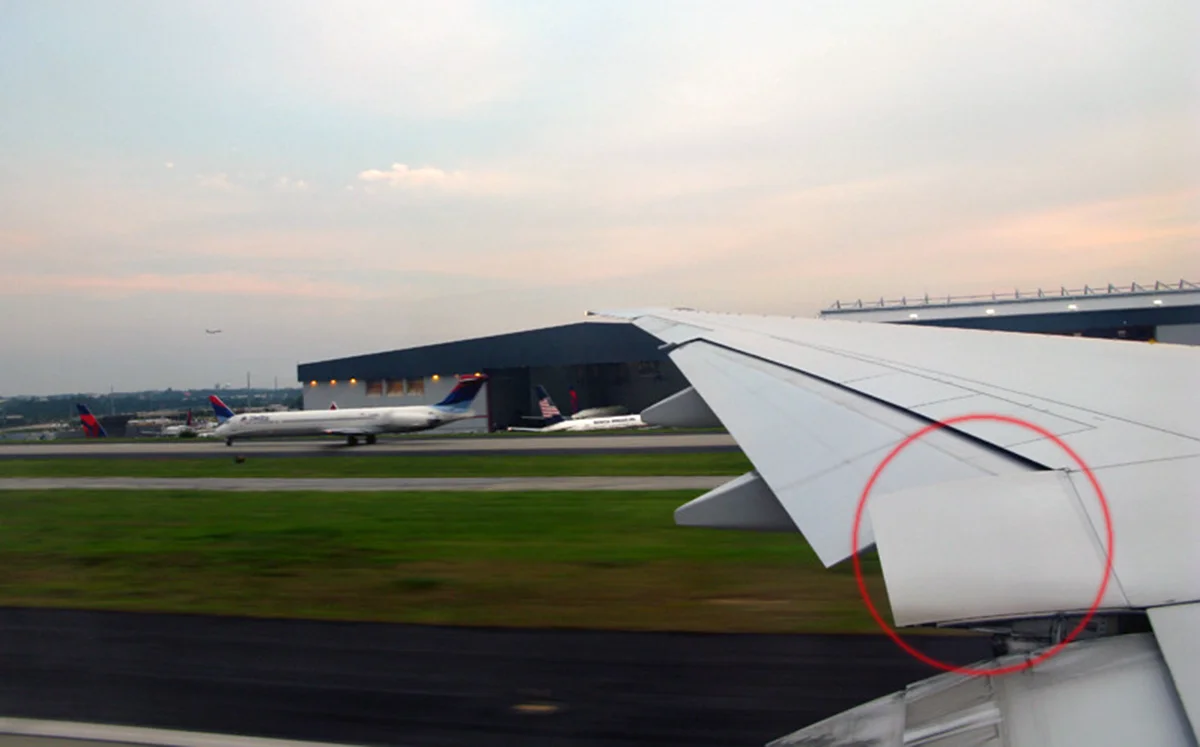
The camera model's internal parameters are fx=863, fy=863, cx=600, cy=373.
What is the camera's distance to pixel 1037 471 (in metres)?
2.41

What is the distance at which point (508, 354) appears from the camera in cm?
4325

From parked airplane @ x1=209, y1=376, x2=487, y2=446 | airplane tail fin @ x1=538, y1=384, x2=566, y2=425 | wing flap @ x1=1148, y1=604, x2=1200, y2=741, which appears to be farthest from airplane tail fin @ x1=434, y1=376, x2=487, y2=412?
wing flap @ x1=1148, y1=604, x2=1200, y2=741

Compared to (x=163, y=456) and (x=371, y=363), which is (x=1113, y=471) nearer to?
(x=163, y=456)

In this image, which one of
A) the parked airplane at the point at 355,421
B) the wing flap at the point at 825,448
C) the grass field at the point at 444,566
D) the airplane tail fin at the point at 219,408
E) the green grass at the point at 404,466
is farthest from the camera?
the airplane tail fin at the point at 219,408

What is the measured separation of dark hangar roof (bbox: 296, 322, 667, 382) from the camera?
116ft

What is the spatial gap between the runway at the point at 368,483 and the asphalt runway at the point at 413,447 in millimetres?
6039

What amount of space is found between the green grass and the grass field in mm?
5226

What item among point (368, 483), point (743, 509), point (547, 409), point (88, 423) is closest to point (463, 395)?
point (547, 409)

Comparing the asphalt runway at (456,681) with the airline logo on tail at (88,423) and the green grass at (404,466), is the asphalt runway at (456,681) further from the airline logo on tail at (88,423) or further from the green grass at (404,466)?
the airline logo on tail at (88,423)

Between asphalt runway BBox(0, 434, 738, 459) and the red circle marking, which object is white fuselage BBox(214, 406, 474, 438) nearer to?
asphalt runway BBox(0, 434, 738, 459)

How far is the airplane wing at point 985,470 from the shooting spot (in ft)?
6.00

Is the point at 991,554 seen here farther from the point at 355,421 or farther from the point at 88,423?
the point at 88,423

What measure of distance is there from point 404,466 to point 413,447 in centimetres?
799

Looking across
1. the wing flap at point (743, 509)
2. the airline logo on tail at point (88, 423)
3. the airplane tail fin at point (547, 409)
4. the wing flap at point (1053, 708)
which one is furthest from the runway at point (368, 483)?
the airline logo on tail at point (88, 423)
